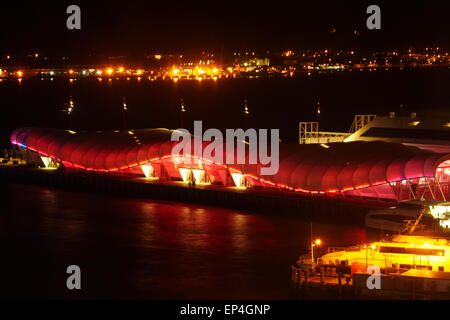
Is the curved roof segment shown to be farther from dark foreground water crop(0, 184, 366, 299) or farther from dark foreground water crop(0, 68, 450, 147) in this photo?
dark foreground water crop(0, 68, 450, 147)

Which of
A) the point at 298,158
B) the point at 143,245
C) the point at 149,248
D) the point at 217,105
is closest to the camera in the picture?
the point at 149,248

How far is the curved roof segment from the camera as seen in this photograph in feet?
122

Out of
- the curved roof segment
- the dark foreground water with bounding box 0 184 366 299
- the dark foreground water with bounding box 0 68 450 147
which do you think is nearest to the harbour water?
the dark foreground water with bounding box 0 184 366 299

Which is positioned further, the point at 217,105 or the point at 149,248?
the point at 217,105

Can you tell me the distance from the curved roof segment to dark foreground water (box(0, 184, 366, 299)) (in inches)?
91.5

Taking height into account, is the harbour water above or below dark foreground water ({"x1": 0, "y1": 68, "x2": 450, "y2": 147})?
below

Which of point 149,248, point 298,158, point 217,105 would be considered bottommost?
point 149,248

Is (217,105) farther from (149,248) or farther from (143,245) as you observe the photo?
(149,248)

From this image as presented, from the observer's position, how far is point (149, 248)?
114 feet

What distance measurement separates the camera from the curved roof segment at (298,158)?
37250mm

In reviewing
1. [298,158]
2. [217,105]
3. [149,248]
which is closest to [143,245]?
[149,248]

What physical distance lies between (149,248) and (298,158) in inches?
375

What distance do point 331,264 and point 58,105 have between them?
397ft
